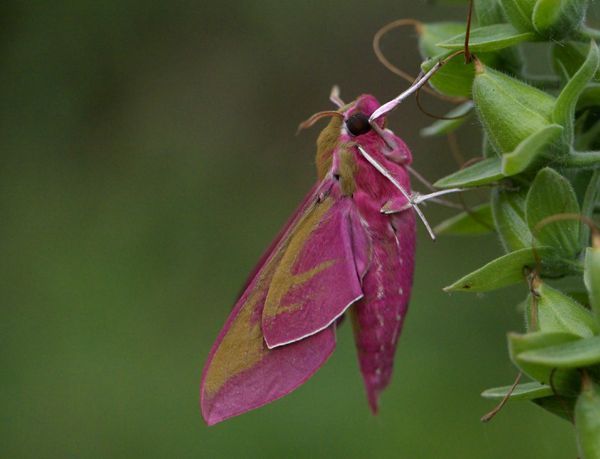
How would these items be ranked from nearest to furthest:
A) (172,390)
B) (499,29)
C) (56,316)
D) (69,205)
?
1. (499,29)
2. (172,390)
3. (56,316)
4. (69,205)

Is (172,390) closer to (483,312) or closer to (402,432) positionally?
(402,432)

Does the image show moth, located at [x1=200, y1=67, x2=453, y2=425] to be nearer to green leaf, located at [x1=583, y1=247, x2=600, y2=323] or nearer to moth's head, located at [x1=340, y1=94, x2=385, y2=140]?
moth's head, located at [x1=340, y1=94, x2=385, y2=140]

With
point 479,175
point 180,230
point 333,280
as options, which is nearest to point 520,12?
point 479,175

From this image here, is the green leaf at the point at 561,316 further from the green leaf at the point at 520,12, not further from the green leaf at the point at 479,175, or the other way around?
the green leaf at the point at 520,12

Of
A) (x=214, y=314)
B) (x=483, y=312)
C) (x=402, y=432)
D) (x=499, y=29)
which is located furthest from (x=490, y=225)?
(x=214, y=314)

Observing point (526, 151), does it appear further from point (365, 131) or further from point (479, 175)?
point (365, 131)

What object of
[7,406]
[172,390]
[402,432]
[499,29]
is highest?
[499,29]

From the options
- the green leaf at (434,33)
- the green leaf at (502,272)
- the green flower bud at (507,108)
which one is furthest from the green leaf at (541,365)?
the green leaf at (434,33)
